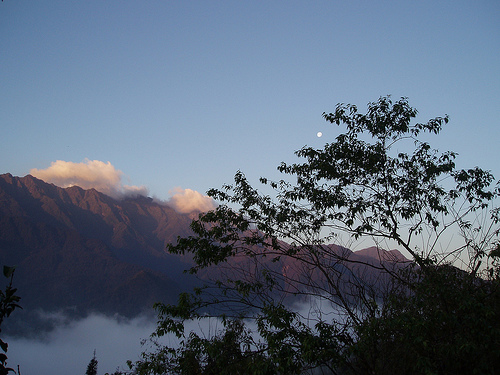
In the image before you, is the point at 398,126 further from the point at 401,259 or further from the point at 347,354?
the point at 347,354

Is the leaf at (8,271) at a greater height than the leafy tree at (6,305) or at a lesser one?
greater

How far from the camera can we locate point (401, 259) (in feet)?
29.7

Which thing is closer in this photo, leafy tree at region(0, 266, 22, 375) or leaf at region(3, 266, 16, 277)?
leaf at region(3, 266, 16, 277)

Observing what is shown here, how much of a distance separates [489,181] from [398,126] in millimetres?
2927

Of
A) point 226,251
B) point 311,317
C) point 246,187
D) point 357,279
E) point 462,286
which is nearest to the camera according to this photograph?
point 462,286

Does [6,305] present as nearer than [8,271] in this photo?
No

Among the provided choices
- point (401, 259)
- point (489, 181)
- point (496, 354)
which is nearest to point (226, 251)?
point (401, 259)

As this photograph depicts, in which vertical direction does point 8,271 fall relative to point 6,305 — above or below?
above

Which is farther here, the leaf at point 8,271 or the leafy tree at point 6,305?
the leafy tree at point 6,305

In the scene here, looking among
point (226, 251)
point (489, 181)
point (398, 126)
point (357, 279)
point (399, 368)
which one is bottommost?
point (399, 368)

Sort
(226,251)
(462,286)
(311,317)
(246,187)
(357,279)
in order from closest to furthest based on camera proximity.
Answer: (462,286) < (311,317) < (357,279) < (226,251) < (246,187)

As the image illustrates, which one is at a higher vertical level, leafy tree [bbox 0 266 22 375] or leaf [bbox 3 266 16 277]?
leaf [bbox 3 266 16 277]

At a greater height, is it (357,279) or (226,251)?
(226,251)

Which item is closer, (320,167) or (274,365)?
(274,365)
